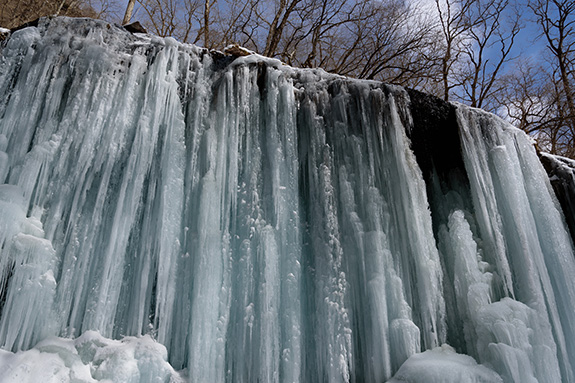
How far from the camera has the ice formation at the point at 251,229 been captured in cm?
274

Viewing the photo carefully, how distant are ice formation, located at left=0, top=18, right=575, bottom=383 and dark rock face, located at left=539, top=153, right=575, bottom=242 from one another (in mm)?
524

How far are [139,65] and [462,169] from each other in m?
3.31

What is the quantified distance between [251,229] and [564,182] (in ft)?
11.9

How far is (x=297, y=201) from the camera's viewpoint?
3.41m

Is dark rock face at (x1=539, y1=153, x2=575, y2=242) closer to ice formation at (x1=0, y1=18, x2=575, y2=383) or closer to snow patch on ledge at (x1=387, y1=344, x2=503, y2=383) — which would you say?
ice formation at (x1=0, y1=18, x2=575, y2=383)

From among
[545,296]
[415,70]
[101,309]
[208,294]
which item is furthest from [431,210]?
[415,70]

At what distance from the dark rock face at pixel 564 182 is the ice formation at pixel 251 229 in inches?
20.6

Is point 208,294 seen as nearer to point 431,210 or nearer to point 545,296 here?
point 431,210

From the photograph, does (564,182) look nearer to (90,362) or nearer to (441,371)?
(441,371)

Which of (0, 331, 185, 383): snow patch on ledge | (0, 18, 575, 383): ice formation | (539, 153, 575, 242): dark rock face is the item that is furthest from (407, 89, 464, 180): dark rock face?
(0, 331, 185, 383): snow patch on ledge

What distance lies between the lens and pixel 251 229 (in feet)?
10.6

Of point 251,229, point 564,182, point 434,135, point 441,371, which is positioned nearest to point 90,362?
point 251,229

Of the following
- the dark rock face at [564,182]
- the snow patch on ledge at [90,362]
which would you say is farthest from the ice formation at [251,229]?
the dark rock face at [564,182]

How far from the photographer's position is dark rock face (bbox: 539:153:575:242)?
4371 mm
